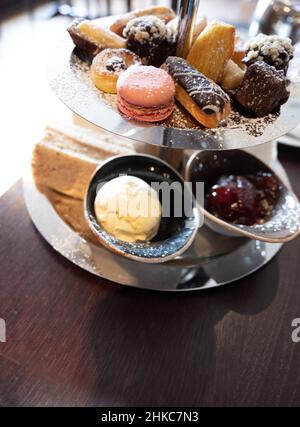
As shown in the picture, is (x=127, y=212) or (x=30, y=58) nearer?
(x=127, y=212)

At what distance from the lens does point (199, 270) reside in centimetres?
84

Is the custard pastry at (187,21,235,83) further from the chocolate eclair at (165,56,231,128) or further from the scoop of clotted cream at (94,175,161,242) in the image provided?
the scoop of clotted cream at (94,175,161,242)

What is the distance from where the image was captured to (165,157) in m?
1.02

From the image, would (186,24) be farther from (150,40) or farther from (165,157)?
(165,157)

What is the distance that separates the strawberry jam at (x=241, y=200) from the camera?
0.85 m

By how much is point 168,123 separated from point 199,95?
81 millimetres

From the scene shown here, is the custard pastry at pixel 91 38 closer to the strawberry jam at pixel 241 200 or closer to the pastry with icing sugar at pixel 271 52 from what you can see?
the pastry with icing sugar at pixel 271 52

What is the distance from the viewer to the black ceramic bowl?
0.71 m

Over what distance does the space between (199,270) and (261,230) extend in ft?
0.57

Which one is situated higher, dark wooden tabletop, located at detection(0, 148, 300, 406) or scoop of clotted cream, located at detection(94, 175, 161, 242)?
scoop of clotted cream, located at detection(94, 175, 161, 242)

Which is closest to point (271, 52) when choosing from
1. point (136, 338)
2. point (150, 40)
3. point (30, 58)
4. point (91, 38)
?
point (150, 40)

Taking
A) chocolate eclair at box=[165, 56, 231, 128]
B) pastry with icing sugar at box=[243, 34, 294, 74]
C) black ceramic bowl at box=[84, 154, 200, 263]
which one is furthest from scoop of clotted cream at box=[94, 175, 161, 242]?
pastry with icing sugar at box=[243, 34, 294, 74]

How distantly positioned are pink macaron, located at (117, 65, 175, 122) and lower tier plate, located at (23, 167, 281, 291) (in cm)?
35
